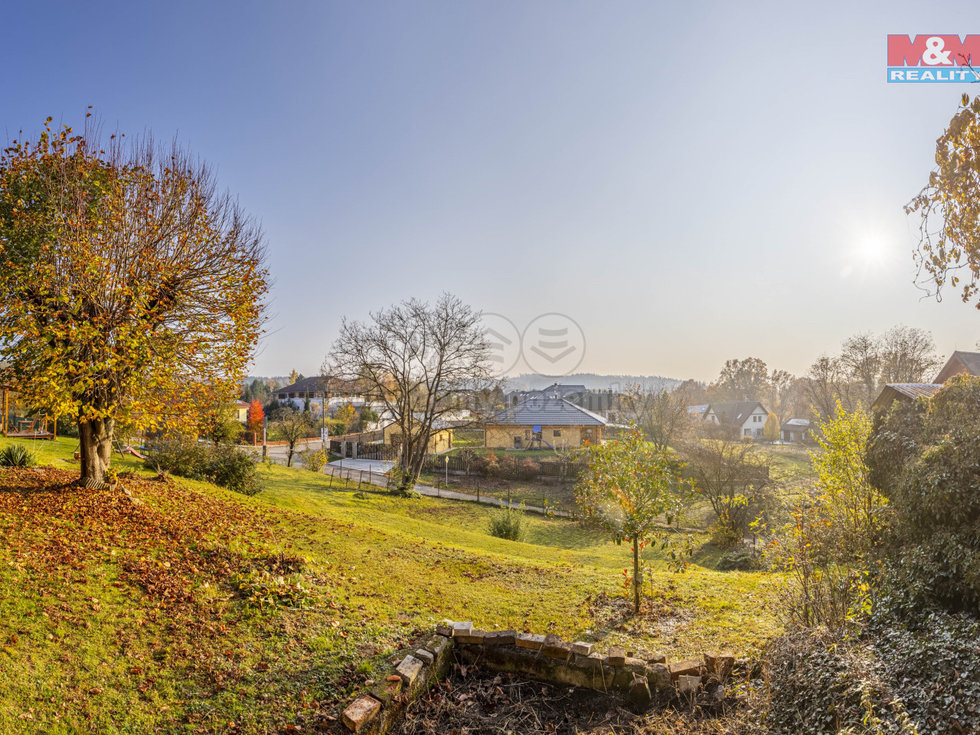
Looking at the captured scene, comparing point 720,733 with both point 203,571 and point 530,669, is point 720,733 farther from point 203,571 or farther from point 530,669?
point 203,571

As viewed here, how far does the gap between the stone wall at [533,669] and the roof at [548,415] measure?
3060cm

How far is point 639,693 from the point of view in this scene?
4.61 meters

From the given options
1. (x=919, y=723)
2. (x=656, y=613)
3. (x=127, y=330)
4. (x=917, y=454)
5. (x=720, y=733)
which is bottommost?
(x=656, y=613)

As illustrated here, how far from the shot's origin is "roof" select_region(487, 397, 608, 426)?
3653 cm

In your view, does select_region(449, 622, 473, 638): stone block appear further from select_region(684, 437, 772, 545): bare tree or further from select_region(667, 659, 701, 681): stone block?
select_region(684, 437, 772, 545): bare tree

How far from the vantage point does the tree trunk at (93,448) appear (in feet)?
29.4

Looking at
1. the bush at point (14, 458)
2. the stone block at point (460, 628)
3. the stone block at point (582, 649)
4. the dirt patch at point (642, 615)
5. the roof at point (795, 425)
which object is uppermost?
the bush at point (14, 458)

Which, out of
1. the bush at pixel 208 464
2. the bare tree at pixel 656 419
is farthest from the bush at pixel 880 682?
the bare tree at pixel 656 419

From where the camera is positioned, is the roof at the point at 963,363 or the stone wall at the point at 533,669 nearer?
the stone wall at the point at 533,669

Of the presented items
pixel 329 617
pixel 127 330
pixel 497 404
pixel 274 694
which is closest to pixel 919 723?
pixel 274 694

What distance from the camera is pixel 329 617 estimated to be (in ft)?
19.0

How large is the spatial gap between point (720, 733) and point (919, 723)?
1.34 metres

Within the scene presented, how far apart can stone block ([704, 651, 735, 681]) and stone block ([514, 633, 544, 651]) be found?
5.19 ft

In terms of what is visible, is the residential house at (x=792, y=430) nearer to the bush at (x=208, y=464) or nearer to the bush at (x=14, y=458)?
the bush at (x=208, y=464)
